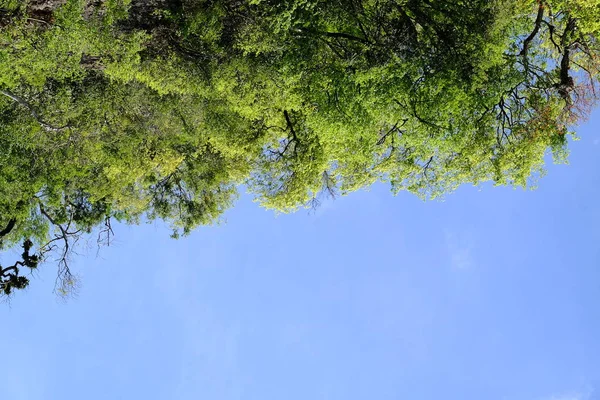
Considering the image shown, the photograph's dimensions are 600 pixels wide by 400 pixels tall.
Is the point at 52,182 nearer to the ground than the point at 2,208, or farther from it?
farther from it

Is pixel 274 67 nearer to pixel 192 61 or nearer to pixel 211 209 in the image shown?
pixel 192 61

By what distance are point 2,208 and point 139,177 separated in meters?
7.38

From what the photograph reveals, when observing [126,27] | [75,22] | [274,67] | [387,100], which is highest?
[126,27]

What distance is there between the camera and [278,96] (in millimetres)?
26031

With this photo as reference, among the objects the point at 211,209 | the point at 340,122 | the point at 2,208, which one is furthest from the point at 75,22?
the point at 211,209

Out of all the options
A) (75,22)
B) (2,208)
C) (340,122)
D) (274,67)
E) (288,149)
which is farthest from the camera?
(288,149)

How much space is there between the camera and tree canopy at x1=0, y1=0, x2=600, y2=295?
21672 mm

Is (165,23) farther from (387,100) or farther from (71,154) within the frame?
(387,100)

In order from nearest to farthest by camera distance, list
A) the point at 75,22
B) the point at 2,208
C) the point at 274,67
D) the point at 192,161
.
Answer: the point at 75,22 → the point at 274,67 → the point at 2,208 → the point at 192,161

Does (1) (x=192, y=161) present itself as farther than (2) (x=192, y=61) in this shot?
Yes

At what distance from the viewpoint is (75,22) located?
21172 millimetres

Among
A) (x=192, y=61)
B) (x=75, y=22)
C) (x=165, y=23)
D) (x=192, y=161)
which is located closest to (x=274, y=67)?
(x=192, y=61)

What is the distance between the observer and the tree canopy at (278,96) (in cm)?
2167

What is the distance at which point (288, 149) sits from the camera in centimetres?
3136
